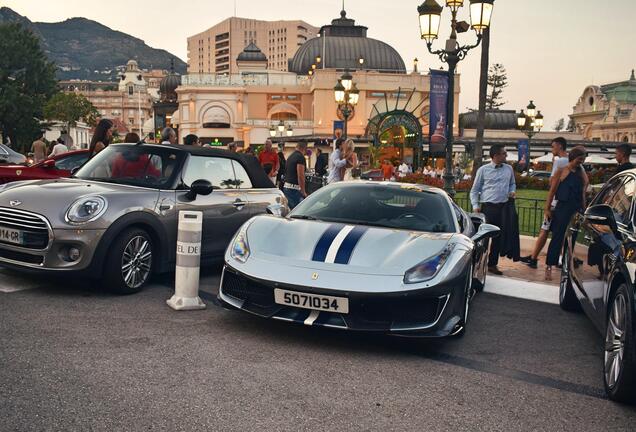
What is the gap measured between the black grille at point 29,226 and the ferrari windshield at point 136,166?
1209 mm

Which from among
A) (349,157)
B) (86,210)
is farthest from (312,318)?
(349,157)

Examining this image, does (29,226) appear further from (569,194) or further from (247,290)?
(569,194)

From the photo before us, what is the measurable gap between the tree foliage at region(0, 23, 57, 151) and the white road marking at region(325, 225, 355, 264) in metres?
62.2

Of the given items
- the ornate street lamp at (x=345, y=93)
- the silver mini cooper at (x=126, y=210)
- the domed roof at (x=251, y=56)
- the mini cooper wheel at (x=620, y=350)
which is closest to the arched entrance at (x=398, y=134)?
the ornate street lamp at (x=345, y=93)

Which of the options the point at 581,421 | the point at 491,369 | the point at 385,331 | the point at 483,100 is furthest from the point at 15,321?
the point at 483,100

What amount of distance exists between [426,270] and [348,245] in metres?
0.66

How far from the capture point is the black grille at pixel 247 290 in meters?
5.10

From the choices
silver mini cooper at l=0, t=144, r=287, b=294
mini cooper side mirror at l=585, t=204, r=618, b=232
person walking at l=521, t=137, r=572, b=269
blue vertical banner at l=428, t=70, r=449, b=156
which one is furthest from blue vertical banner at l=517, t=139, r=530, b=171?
mini cooper side mirror at l=585, t=204, r=618, b=232

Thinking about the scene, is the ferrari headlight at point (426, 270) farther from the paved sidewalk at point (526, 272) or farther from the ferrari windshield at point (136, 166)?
the paved sidewalk at point (526, 272)

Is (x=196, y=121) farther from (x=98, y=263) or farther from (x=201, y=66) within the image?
(x=201, y=66)

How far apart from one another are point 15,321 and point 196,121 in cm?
8023

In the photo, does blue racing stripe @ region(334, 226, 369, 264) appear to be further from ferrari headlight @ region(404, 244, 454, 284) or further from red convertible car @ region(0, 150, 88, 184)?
red convertible car @ region(0, 150, 88, 184)

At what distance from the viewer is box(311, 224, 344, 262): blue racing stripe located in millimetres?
5227

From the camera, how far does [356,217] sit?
6.19m
